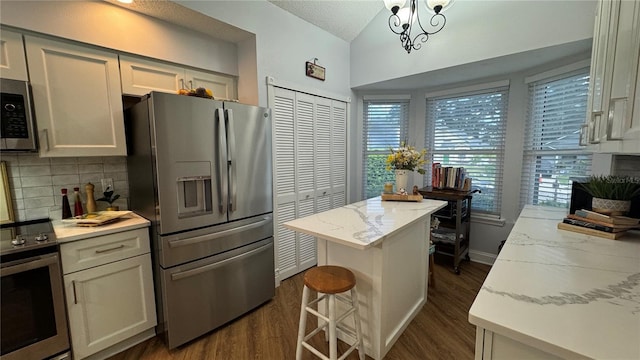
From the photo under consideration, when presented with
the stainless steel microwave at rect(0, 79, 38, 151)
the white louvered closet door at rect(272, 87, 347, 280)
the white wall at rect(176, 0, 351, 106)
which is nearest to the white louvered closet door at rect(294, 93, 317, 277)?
the white louvered closet door at rect(272, 87, 347, 280)

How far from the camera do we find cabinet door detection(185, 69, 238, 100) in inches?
92.3

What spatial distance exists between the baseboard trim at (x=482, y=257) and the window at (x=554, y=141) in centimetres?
73

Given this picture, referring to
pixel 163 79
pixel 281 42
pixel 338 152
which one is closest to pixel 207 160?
pixel 163 79

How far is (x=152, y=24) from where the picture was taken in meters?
2.08

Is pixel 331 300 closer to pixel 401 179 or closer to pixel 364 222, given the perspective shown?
pixel 364 222

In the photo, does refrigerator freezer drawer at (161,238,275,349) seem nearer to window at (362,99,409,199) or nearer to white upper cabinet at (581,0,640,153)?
window at (362,99,409,199)

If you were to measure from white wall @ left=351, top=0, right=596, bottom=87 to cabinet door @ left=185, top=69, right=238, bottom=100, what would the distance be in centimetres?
163

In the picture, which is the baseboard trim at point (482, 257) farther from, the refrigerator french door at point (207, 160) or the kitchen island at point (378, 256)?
the refrigerator french door at point (207, 160)

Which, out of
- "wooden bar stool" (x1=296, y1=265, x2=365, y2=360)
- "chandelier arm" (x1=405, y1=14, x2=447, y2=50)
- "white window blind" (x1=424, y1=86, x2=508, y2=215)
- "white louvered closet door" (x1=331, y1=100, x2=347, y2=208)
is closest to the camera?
"wooden bar stool" (x1=296, y1=265, x2=365, y2=360)

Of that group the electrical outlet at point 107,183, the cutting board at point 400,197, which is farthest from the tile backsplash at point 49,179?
the cutting board at point 400,197

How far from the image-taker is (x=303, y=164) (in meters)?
2.90

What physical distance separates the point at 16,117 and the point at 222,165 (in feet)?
3.89

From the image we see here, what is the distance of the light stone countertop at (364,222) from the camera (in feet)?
4.70

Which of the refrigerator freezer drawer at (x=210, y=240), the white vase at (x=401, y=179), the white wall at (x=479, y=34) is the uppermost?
the white wall at (x=479, y=34)
